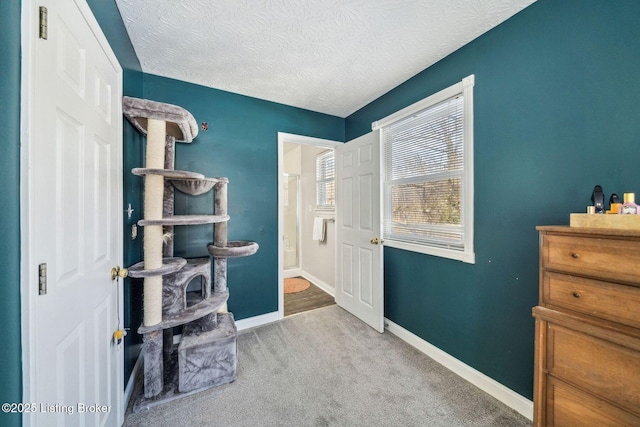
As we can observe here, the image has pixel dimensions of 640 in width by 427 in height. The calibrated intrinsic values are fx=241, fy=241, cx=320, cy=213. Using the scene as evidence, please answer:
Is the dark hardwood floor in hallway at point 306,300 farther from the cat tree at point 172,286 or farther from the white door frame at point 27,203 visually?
the white door frame at point 27,203

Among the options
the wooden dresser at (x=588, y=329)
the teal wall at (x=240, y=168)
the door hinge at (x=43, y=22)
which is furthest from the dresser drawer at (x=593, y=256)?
the teal wall at (x=240, y=168)

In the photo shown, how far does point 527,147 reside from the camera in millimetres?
1473

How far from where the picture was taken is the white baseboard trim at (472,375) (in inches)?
59.0

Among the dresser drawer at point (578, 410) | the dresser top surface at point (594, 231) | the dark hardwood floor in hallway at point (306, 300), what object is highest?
the dresser top surface at point (594, 231)

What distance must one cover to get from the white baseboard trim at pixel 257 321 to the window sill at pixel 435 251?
4.87ft

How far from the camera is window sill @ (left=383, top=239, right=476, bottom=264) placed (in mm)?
1787

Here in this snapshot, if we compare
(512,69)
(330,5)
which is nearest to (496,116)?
(512,69)

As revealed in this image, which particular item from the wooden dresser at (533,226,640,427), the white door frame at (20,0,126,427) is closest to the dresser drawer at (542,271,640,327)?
the wooden dresser at (533,226,640,427)

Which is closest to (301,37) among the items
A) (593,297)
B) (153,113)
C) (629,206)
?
(153,113)

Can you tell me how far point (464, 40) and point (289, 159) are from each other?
329 centimetres

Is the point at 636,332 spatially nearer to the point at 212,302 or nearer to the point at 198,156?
the point at 212,302

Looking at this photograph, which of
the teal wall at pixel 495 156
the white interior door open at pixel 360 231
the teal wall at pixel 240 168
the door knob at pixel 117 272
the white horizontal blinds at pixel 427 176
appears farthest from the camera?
the white interior door open at pixel 360 231

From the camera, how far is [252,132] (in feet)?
8.64

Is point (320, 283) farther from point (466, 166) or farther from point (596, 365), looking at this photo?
point (596, 365)
